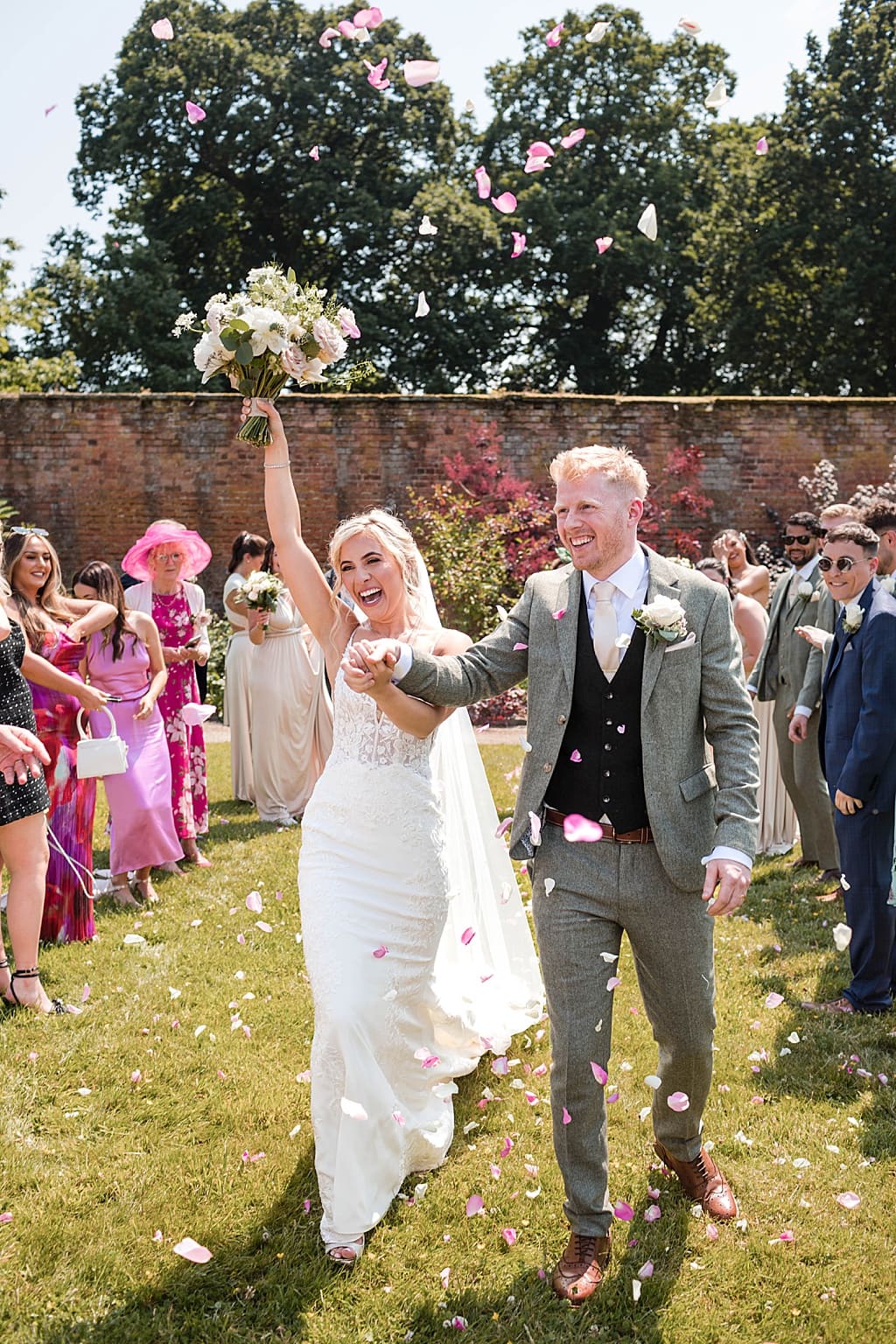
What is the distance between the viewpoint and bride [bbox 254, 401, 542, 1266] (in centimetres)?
340

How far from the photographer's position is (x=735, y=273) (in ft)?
91.6

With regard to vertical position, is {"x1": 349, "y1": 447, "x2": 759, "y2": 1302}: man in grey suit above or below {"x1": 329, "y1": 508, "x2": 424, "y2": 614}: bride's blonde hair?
below

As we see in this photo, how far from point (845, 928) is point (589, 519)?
258cm

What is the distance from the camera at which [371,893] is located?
3658mm

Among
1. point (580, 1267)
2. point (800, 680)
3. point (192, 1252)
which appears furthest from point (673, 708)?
point (800, 680)

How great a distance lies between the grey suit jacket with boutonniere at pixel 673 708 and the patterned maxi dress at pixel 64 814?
363 cm

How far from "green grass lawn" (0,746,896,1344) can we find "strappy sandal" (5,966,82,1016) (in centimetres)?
11

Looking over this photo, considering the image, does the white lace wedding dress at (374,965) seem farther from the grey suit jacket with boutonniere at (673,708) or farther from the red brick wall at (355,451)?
the red brick wall at (355,451)

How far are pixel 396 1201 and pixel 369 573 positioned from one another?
6.79 feet

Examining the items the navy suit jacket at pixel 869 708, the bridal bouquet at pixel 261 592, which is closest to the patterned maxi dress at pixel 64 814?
the bridal bouquet at pixel 261 592

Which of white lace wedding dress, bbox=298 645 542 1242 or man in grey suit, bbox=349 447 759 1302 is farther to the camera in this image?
white lace wedding dress, bbox=298 645 542 1242

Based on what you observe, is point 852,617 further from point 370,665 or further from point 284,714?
point 284,714

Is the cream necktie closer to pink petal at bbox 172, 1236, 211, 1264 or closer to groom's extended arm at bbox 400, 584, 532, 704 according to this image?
groom's extended arm at bbox 400, 584, 532, 704

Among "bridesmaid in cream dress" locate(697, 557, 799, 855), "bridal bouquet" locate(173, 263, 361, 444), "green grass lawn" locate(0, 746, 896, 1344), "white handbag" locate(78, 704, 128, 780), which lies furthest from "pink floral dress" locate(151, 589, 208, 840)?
"bridal bouquet" locate(173, 263, 361, 444)
